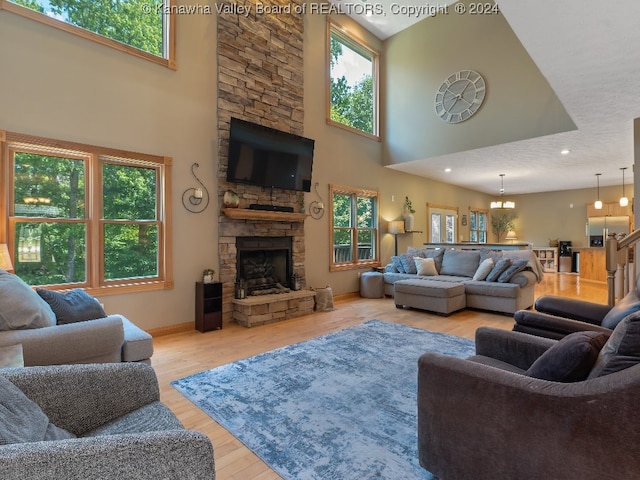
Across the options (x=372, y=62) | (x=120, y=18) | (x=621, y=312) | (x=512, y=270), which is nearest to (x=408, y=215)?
(x=512, y=270)

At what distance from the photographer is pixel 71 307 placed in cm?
248

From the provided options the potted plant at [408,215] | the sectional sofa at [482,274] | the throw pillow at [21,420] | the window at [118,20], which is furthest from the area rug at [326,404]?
the potted plant at [408,215]

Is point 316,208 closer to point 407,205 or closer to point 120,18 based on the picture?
point 407,205

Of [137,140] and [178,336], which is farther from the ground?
[137,140]

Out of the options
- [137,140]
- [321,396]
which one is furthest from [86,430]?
[137,140]

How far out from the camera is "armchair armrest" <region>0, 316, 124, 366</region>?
2027 mm

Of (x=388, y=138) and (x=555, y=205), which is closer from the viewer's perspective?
(x=388, y=138)

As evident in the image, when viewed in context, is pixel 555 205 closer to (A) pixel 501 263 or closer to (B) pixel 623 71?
(A) pixel 501 263

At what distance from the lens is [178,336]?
4082mm

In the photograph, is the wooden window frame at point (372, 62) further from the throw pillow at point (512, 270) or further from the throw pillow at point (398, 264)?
the throw pillow at point (512, 270)

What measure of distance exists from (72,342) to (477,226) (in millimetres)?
11243

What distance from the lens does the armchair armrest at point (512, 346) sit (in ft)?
6.23

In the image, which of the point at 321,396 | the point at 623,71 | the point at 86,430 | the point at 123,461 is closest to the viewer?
the point at 123,461

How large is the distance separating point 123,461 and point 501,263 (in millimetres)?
5652
